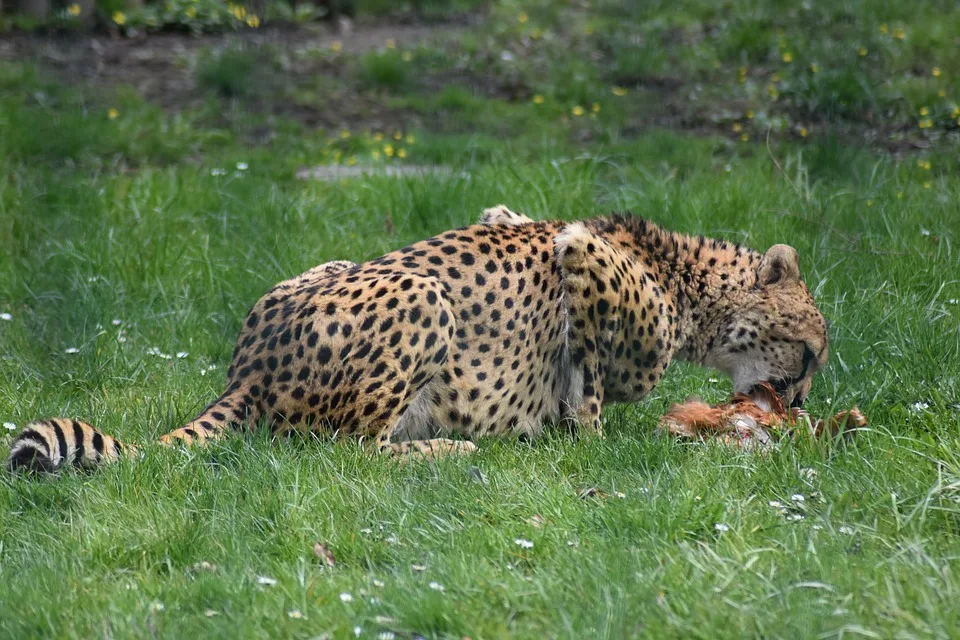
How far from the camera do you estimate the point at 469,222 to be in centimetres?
689

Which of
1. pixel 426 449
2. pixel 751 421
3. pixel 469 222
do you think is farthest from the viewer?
pixel 469 222

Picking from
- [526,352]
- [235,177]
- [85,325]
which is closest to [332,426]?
[526,352]

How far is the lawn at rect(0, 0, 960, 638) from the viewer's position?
327 centimetres

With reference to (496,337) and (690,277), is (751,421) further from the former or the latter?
(496,337)

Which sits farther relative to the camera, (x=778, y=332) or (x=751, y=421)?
(x=778, y=332)

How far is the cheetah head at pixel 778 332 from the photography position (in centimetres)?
512

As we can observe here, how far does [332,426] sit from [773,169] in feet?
14.3

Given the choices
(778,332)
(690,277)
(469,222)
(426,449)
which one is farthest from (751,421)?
(469,222)

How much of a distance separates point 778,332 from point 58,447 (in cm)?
305

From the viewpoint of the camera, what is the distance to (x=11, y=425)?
187 inches

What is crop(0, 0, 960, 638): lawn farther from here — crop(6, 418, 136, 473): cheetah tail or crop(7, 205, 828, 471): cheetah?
crop(7, 205, 828, 471): cheetah

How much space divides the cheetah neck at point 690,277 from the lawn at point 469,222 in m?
0.38

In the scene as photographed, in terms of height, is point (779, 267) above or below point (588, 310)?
above

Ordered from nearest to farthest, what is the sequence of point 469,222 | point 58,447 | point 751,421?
point 58,447 < point 751,421 < point 469,222
